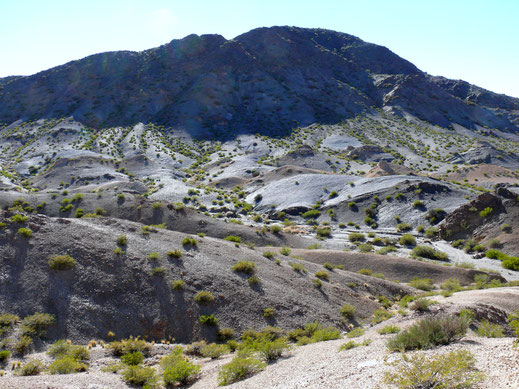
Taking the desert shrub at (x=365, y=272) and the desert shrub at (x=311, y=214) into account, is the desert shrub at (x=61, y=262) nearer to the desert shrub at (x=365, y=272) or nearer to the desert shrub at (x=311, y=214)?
the desert shrub at (x=365, y=272)

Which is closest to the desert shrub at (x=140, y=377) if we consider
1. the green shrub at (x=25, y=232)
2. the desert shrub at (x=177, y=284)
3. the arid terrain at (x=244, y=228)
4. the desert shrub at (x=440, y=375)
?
the arid terrain at (x=244, y=228)

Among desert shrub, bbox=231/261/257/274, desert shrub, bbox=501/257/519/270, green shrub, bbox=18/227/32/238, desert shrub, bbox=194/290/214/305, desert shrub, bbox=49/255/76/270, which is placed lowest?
desert shrub, bbox=501/257/519/270

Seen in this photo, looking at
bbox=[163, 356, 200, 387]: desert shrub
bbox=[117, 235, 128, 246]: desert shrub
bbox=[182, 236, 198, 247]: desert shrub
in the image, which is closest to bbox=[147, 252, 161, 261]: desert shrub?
bbox=[117, 235, 128, 246]: desert shrub

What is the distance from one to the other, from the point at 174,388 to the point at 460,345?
7.87 metres

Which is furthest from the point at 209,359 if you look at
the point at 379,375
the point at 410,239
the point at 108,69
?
the point at 108,69

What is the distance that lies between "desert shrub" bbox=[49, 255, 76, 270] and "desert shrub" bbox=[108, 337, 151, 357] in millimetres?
5770

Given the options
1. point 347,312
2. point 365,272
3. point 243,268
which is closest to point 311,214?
point 365,272

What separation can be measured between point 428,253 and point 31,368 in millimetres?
30298

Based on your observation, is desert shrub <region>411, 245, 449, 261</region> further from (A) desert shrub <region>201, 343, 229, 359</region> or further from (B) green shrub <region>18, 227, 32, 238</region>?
(B) green shrub <region>18, 227, 32, 238</region>

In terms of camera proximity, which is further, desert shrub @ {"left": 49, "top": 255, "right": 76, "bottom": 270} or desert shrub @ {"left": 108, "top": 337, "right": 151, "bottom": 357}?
desert shrub @ {"left": 49, "top": 255, "right": 76, "bottom": 270}

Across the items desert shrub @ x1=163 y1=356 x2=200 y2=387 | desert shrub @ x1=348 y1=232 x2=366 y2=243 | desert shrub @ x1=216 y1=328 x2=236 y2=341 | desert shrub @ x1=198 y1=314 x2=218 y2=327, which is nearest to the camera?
desert shrub @ x1=163 y1=356 x2=200 y2=387

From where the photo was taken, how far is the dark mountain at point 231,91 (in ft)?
331

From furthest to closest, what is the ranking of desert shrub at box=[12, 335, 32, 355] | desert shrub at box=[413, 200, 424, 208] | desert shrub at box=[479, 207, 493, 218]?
desert shrub at box=[413, 200, 424, 208] < desert shrub at box=[479, 207, 493, 218] < desert shrub at box=[12, 335, 32, 355]

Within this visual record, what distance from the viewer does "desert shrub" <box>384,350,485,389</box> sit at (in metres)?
7.59
